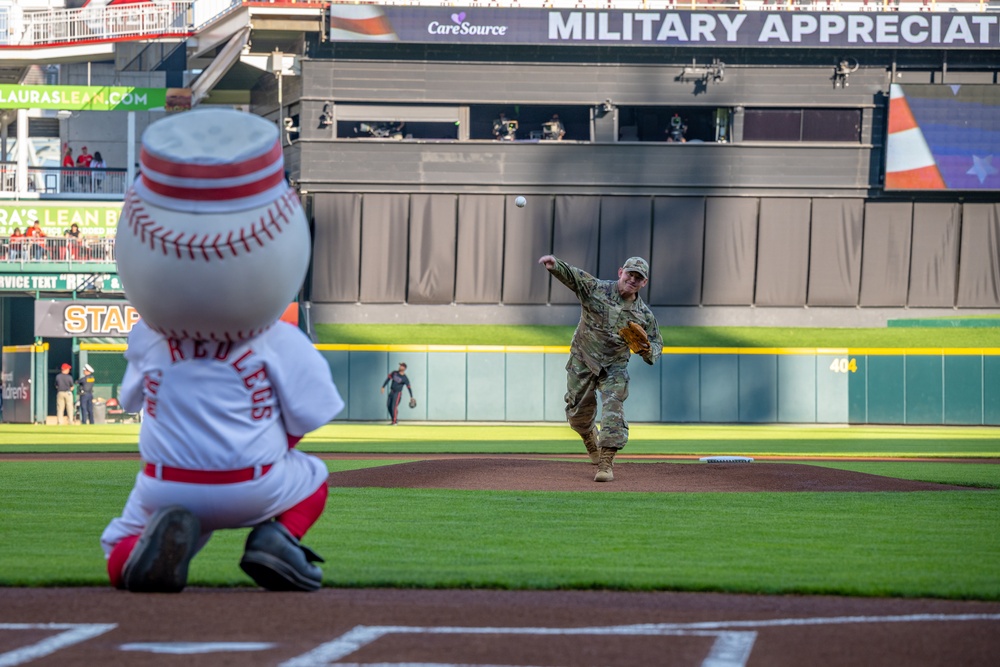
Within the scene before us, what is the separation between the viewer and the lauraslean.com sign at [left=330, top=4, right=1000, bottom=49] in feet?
137

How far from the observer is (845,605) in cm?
584

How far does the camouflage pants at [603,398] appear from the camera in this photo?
41.2 ft

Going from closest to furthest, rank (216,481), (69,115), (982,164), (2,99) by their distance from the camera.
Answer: (216,481) → (982,164) → (2,99) → (69,115)

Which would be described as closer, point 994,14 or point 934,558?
point 934,558

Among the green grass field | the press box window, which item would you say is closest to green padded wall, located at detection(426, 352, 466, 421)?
the press box window

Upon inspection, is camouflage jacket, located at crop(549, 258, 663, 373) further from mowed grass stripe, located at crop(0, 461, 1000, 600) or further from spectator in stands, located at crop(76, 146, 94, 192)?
spectator in stands, located at crop(76, 146, 94, 192)

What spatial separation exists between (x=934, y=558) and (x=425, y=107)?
119ft

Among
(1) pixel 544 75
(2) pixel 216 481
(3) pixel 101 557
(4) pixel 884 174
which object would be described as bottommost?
(3) pixel 101 557

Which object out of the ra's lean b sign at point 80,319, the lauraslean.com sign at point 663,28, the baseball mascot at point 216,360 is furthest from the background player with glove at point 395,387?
the baseball mascot at point 216,360

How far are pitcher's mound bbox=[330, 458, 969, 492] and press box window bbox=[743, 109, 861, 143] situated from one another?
29161 millimetres

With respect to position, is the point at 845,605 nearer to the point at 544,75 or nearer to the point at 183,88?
the point at 544,75

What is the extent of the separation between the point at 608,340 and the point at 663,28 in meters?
31.1

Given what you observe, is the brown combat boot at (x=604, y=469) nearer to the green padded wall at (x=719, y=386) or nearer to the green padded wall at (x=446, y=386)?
the green padded wall at (x=446, y=386)

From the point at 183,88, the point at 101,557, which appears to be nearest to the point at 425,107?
the point at 183,88
